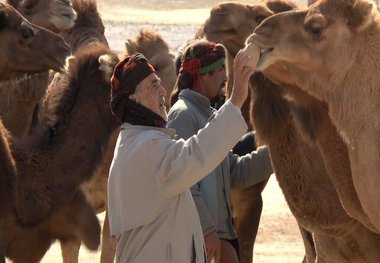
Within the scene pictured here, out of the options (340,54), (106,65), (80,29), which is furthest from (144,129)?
(80,29)

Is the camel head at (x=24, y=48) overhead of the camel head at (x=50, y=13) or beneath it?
overhead

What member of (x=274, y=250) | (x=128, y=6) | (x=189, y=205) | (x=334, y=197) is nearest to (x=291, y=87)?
(x=334, y=197)

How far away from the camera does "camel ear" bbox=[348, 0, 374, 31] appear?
7137 mm

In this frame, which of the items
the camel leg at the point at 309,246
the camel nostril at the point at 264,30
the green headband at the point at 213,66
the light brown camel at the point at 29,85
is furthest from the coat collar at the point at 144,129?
the light brown camel at the point at 29,85

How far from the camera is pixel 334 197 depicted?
8180 mm

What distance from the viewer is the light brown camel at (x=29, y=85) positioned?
10.9 m

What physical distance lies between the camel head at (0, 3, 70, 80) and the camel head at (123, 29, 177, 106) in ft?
9.26

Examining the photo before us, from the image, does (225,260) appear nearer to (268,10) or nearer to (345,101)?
(345,101)

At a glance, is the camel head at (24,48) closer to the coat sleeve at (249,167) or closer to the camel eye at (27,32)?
the camel eye at (27,32)

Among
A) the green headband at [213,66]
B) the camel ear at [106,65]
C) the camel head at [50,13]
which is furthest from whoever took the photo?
the camel head at [50,13]

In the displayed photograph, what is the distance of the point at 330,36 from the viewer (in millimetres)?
7164

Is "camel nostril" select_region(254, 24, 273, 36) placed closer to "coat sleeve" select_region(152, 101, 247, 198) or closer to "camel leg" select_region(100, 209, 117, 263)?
"coat sleeve" select_region(152, 101, 247, 198)

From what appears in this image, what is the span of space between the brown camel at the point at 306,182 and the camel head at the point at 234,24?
127 cm

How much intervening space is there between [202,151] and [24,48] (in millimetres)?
3364
